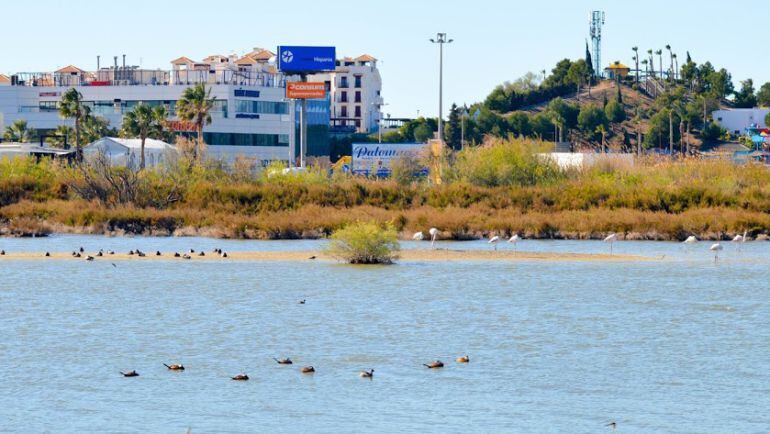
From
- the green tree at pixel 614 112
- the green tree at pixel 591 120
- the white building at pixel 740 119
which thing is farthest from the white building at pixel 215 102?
the white building at pixel 740 119

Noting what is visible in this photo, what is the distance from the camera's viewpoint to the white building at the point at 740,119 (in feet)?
563

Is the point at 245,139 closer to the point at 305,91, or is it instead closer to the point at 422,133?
the point at 305,91

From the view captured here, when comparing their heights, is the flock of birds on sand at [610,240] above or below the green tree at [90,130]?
below

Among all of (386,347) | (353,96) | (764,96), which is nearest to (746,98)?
(764,96)

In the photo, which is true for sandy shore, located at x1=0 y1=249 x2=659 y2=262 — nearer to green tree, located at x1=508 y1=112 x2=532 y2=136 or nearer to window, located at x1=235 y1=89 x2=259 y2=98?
window, located at x1=235 y1=89 x2=259 y2=98

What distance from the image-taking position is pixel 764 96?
620 feet

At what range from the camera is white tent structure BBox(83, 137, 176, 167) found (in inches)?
3844

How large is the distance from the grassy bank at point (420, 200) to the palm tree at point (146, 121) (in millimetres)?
20325

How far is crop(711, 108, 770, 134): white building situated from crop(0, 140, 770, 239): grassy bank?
86423mm

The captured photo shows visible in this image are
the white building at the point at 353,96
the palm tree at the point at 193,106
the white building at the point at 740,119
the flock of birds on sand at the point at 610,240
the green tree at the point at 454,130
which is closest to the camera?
the flock of birds on sand at the point at 610,240

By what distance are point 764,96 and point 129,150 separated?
368 ft

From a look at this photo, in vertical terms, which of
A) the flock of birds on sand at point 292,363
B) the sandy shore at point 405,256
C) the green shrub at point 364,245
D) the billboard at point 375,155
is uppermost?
the billboard at point 375,155

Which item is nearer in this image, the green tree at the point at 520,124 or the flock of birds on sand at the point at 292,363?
the flock of birds on sand at the point at 292,363

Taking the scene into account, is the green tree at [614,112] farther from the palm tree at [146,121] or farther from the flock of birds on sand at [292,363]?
the flock of birds on sand at [292,363]
